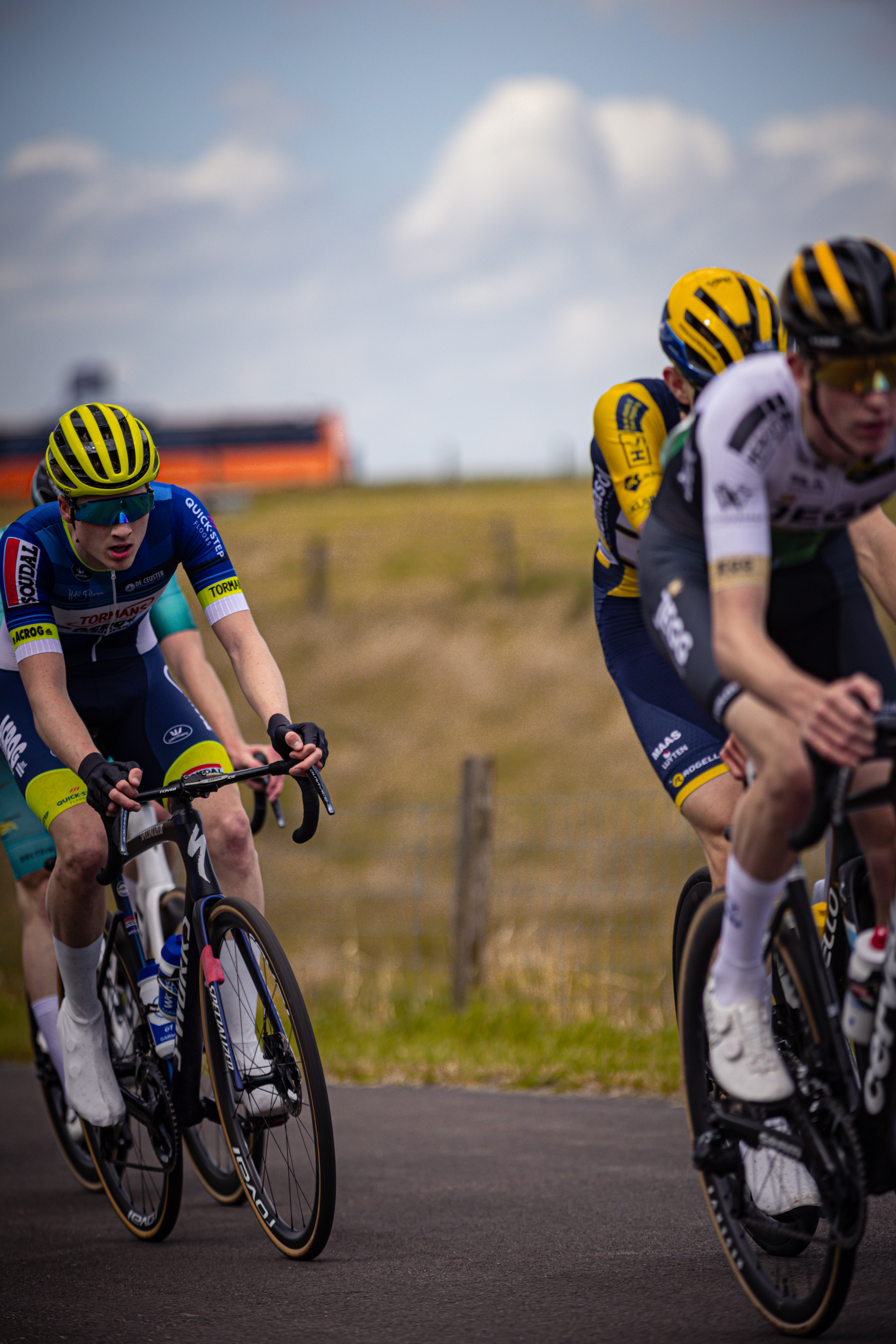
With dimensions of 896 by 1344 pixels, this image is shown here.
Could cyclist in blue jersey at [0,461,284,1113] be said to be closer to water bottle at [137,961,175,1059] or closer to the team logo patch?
the team logo patch

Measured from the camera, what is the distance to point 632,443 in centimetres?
394

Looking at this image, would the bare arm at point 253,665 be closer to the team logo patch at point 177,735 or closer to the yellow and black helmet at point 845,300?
the team logo patch at point 177,735

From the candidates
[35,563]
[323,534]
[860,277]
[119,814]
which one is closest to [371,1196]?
[119,814]

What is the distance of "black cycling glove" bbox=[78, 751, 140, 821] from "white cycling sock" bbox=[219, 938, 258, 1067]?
0.57 m

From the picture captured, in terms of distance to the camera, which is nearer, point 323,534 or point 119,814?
point 119,814

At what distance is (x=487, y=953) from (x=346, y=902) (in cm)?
684

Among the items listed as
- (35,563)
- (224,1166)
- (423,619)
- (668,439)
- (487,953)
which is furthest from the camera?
(423,619)

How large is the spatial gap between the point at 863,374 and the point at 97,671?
3031mm

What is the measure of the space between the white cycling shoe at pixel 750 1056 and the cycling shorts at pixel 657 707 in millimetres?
760

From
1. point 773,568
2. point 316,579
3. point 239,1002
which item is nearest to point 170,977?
point 239,1002

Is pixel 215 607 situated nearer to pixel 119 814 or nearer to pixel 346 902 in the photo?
pixel 119 814

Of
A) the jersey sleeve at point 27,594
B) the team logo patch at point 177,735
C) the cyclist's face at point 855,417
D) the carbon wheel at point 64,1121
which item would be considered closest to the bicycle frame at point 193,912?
the team logo patch at point 177,735

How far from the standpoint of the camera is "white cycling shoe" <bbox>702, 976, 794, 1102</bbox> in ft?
10.00

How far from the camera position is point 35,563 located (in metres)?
4.66
